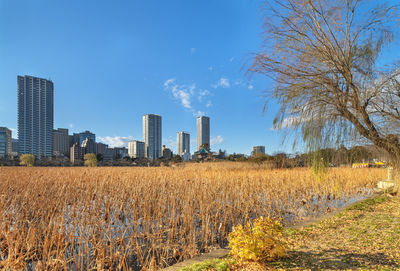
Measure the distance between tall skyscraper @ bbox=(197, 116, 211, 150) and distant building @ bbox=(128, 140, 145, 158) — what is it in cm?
2729

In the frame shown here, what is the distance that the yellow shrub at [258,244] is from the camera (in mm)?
2287

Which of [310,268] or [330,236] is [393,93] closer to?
[330,236]

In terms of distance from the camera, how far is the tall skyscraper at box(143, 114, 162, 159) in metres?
78.3

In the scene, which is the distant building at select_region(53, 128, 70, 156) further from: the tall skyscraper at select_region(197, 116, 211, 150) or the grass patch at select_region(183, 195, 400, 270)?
the grass patch at select_region(183, 195, 400, 270)

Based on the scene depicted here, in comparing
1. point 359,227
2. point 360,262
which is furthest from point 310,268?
point 359,227

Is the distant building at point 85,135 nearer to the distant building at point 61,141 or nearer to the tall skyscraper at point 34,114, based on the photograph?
the distant building at point 61,141

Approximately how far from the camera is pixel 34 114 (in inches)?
2397

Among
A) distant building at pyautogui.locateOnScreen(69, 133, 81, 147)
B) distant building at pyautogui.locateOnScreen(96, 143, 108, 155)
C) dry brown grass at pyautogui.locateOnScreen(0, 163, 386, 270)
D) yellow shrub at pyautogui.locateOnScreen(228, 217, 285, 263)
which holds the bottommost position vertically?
dry brown grass at pyautogui.locateOnScreen(0, 163, 386, 270)

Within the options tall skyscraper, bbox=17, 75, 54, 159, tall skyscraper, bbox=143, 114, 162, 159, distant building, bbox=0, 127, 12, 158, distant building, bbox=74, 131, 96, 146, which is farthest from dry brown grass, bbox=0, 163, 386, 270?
distant building, bbox=74, 131, 96, 146

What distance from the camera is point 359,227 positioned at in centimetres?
367

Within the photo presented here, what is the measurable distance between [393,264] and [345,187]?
6.65 m

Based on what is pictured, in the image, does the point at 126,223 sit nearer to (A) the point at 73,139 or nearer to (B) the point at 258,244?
(B) the point at 258,244

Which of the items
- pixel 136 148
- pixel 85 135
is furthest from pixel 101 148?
pixel 85 135

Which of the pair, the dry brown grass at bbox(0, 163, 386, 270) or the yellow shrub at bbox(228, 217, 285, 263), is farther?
the dry brown grass at bbox(0, 163, 386, 270)
